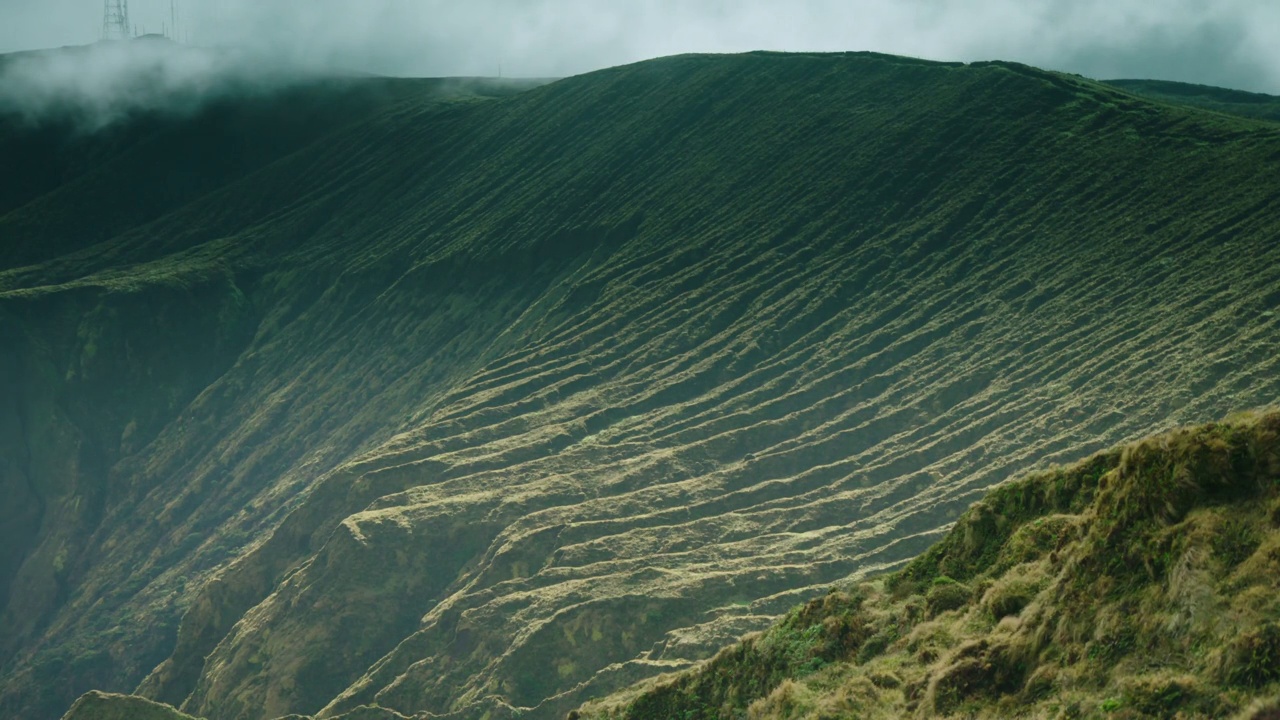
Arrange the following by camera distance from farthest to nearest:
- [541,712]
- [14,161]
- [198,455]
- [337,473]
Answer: [14,161] < [198,455] < [337,473] < [541,712]

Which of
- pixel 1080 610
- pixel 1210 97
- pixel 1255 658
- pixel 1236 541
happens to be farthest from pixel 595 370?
pixel 1210 97

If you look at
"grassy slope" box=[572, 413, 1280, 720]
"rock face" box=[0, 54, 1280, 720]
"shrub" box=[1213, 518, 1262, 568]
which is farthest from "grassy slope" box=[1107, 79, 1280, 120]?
"shrub" box=[1213, 518, 1262, 568]

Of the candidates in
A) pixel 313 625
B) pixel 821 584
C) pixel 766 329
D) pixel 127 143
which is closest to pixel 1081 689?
pixel 821 584

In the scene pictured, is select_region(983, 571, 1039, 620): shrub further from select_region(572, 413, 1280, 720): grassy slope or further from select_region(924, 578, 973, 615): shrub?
select_region(924, 578, 973, 615): shrub

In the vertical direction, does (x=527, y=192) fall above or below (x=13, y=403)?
above

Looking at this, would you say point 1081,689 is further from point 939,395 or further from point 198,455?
point 198,455

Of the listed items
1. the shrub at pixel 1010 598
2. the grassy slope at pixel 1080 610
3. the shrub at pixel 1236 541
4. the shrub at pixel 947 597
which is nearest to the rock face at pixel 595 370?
the grassy slope at pixel 1080 610
